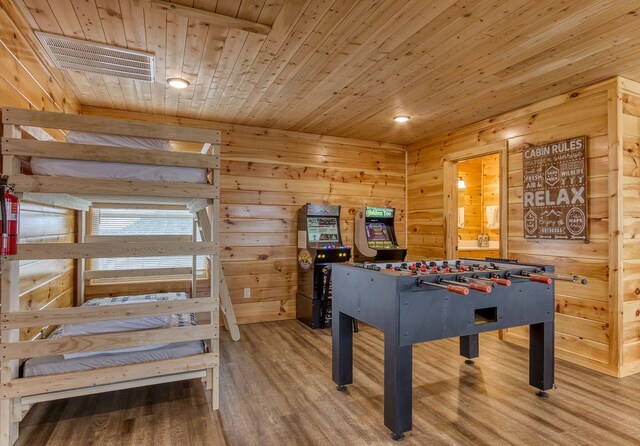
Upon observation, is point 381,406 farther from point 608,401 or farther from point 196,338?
A: point 608,401

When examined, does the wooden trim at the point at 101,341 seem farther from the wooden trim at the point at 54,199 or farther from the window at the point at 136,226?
the window at the point at 136,226

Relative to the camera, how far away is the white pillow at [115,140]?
220 cm

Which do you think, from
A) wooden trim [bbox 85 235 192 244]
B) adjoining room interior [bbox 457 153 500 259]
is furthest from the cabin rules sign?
wooden trim [bbox 85 235 192 244]

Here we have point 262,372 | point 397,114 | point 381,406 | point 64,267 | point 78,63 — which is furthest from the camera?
point 397,114

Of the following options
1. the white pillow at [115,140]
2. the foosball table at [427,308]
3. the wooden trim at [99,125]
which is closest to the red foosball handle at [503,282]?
the foosball table at [427,308]

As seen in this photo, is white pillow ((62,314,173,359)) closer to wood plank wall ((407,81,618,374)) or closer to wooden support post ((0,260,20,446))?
wooden support post ((0,260,20,446))

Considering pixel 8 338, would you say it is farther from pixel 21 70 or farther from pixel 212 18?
pixel 212 18

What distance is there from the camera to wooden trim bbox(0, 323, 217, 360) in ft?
6.59

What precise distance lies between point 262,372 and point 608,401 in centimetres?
258

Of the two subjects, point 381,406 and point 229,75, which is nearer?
point 381,406

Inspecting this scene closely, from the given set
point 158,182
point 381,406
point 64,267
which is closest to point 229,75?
point 158,182

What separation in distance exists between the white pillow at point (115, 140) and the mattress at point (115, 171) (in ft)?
0.44

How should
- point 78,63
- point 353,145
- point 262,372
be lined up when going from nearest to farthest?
1. point 78,63
2. point 262,372
3. point 353,145

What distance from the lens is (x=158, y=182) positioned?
2275 mm
